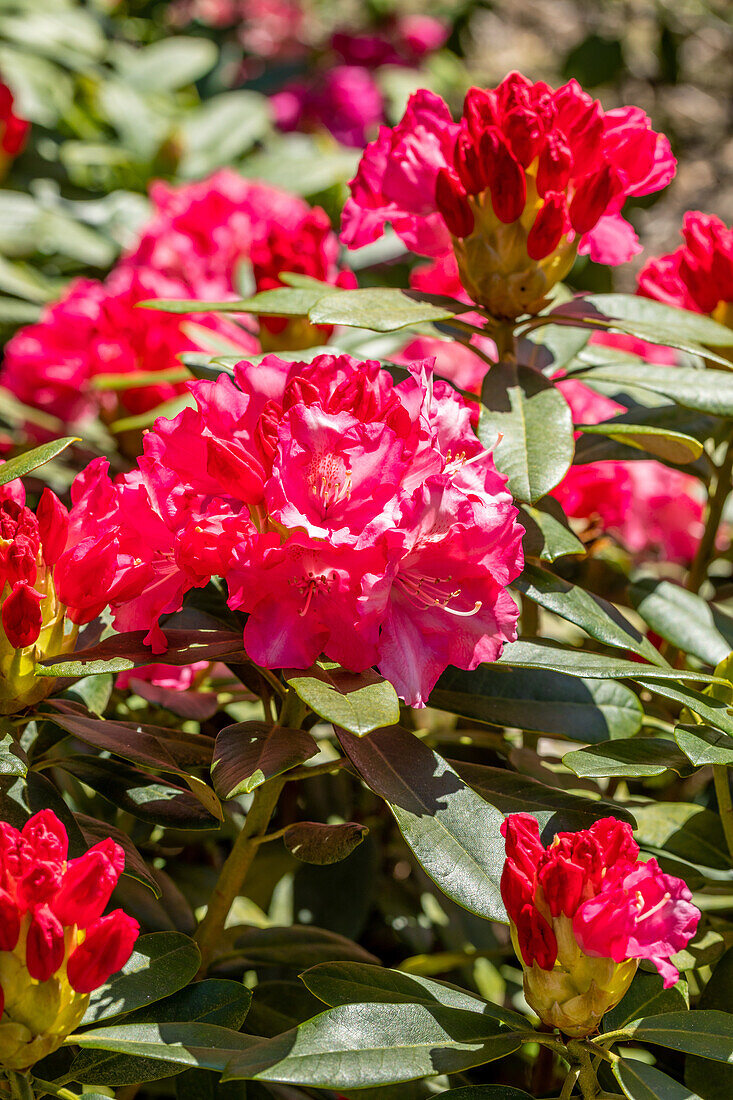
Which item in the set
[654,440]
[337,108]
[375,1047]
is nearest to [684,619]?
[654,440]

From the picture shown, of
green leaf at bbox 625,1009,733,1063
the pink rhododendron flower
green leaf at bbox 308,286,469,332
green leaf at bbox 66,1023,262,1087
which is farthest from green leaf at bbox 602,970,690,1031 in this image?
the pink rhododendron flower

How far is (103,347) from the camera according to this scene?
1471 mm

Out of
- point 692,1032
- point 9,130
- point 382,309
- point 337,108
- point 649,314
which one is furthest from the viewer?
point 337,108

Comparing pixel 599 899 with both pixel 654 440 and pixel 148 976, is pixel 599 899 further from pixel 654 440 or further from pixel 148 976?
pixel 654 440

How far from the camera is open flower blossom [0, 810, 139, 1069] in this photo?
0.58 m

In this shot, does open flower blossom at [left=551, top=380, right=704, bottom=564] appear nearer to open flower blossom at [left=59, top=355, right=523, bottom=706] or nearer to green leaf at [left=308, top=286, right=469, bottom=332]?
green leaf at [left=308, top=286, right=469, bottom=332]

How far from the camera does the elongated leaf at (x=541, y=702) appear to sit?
2.79 feet

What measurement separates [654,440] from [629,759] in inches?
12.7

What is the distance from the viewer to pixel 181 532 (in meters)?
0.72

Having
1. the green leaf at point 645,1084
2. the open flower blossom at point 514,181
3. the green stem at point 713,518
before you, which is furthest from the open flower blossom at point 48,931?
the green stem at point 713,518

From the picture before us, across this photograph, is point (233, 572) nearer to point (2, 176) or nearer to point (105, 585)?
point (105, 585)

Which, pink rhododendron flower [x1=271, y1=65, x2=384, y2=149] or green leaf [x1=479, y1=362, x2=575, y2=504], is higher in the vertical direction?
green leaf [x1=479, y1=362, x2=575, y2=504]

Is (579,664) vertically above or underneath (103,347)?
above

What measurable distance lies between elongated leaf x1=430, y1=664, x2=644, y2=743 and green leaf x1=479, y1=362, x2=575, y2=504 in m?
0.15
